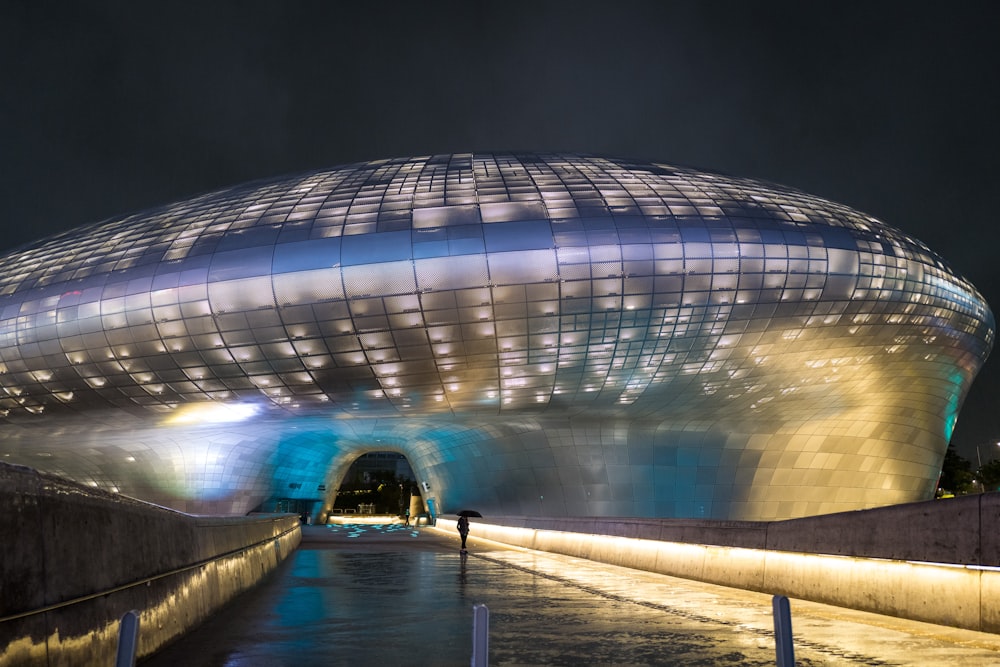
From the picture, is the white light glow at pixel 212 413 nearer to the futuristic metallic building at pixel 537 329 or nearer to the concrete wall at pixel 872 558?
the futuristic metallic building at pixel 537 329

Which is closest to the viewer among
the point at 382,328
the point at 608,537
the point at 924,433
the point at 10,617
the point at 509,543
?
the point at 10,617

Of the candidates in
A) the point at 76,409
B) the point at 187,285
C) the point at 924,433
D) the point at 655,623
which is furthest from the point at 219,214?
the point at 924,433

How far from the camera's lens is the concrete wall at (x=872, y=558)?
794 cm

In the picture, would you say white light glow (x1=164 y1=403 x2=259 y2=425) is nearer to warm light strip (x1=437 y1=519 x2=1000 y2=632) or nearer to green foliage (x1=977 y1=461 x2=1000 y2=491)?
warm light strip (x1=437 y1=519 x2=1000 y2=632)

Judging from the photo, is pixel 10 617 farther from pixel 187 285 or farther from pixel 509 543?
pixel 187 285

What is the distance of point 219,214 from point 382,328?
10.3 meters

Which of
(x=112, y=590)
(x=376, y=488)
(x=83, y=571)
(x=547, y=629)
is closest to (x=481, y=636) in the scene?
(x=83, y=571)

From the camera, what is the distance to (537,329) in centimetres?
3525

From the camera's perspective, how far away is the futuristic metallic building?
3394 centimetres

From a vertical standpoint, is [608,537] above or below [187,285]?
below

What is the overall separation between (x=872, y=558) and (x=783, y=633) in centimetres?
596

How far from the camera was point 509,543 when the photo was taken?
3212cm

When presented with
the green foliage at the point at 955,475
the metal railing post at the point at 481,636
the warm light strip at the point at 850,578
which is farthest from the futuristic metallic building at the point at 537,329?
the green foliage at the point at 955,475

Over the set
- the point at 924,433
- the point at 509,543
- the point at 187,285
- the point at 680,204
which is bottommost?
the point at 509,543
